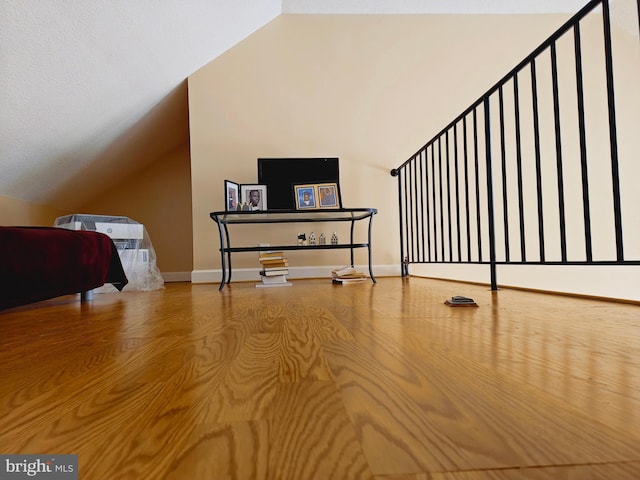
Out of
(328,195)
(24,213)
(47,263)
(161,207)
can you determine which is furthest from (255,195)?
(47,263)

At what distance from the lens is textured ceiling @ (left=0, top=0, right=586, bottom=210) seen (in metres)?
1.90

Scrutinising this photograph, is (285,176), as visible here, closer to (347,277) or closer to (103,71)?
(347,277)

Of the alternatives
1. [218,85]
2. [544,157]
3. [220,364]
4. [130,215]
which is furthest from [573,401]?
[130,215]

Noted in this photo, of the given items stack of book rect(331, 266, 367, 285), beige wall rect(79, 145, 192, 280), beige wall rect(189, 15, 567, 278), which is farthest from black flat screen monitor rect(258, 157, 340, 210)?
beige wall rect(79, 145, 192, 280)

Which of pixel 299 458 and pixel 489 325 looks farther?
pixel 489 325

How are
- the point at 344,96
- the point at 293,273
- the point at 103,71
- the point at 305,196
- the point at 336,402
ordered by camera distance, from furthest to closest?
the point at 344,96 < the point at 293,273 < the point at 305,196 < the point at 103,71 < the point at 336,402

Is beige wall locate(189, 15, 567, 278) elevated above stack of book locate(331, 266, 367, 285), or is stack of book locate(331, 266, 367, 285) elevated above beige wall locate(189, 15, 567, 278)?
beige wall locate(189, 15, 567, 278)

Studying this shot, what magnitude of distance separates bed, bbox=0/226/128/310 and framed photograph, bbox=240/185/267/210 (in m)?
1.37

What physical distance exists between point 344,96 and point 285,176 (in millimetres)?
946

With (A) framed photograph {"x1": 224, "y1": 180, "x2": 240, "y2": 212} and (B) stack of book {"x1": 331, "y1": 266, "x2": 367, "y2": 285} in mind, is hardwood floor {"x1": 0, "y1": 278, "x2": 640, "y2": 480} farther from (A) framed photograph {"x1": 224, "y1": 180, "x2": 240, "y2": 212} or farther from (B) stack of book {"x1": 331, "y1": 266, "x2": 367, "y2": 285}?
(A) framed photograph {"x1": 224, "y1": 180, "x2": 240, "y2": 212}

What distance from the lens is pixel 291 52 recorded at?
11.4 ft

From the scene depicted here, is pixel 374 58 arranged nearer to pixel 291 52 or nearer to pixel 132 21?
pixel 291 52

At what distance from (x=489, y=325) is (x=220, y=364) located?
25.6 inches

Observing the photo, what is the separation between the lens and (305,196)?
3240mm
